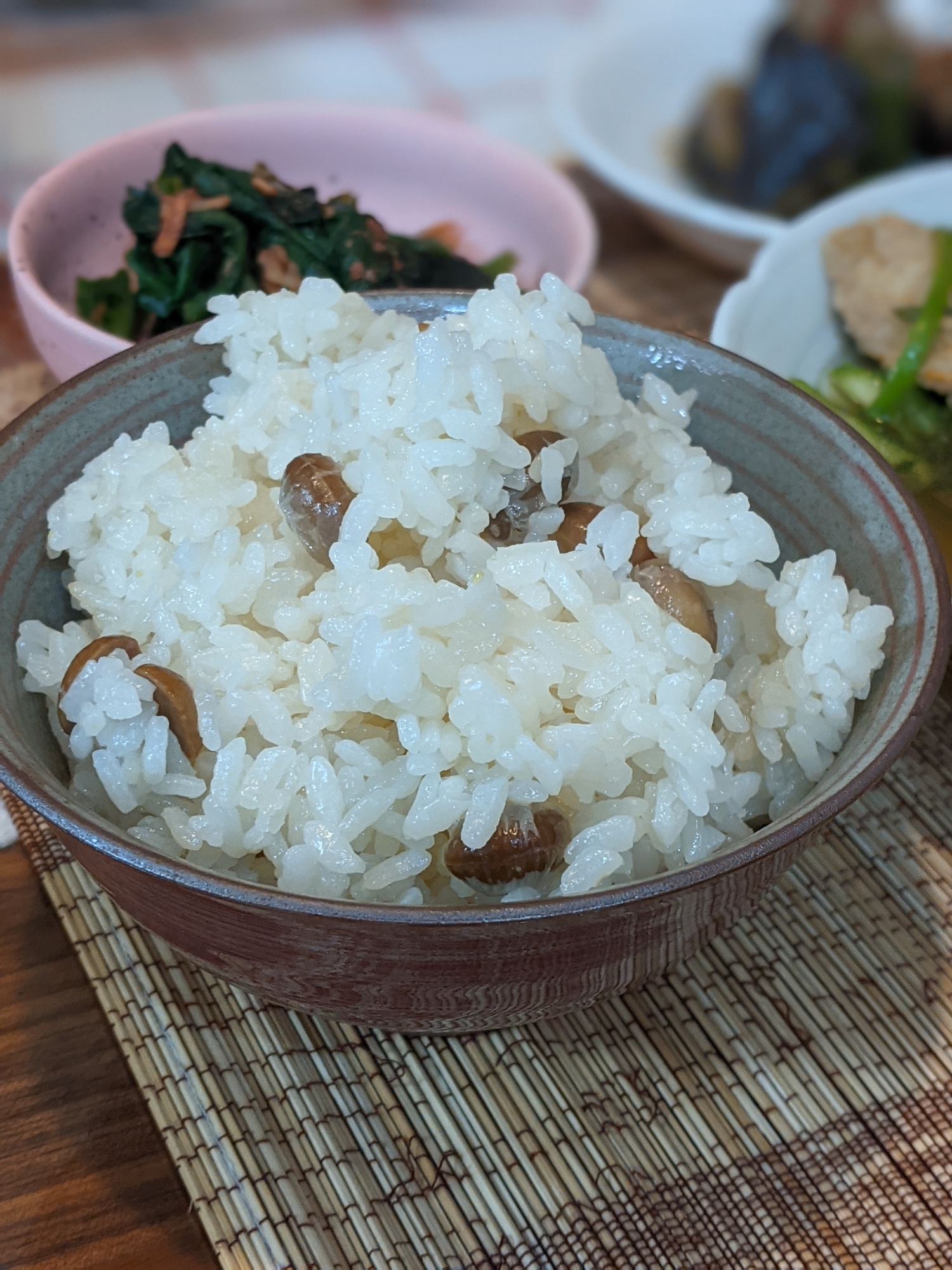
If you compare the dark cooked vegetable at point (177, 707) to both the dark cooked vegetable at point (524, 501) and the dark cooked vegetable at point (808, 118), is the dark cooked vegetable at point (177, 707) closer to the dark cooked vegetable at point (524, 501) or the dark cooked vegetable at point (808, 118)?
the dark cooked vegetable at point (524, 501)

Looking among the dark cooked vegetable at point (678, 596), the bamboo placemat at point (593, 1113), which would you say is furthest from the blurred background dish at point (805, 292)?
the bamboo placemat at point (593, 1113)

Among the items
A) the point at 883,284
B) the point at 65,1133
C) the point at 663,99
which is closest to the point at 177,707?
the point at 65,1133

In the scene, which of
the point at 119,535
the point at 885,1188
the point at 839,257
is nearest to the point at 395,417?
the point at 119,535

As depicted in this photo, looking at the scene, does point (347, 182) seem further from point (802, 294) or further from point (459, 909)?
point (459, 909)

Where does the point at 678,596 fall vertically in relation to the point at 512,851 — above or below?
above

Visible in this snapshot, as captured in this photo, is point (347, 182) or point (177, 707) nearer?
Result: point (177, 707)

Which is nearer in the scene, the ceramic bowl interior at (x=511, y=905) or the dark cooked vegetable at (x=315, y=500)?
the ceramic bowl interior at (x=511, y=905)

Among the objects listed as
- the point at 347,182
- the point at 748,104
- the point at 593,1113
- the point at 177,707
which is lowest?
the point at 593,1113
